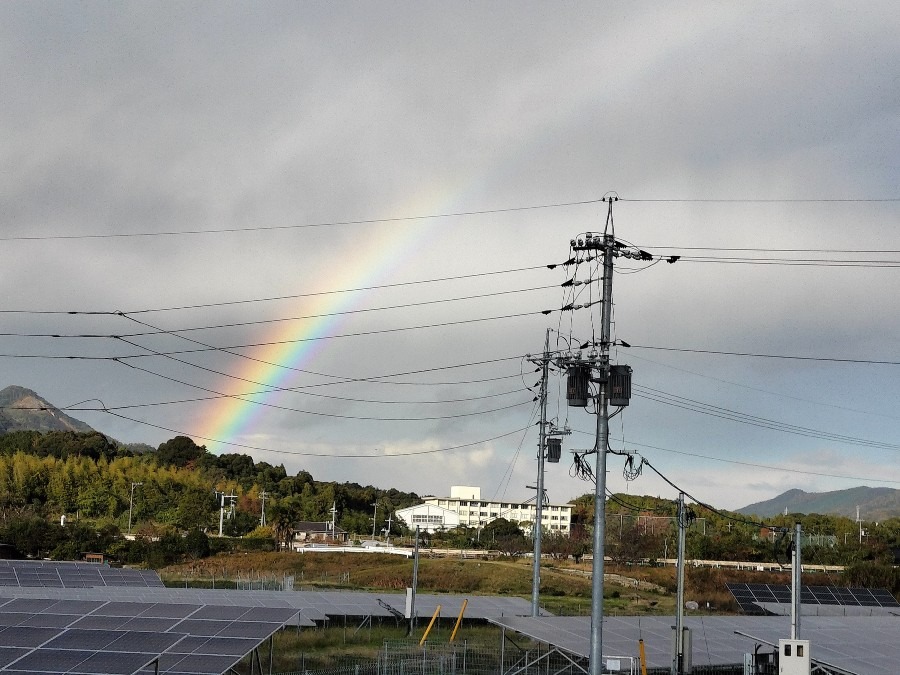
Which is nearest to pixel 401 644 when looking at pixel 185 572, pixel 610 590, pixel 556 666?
pixel 556 666

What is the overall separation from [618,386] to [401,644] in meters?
21.6

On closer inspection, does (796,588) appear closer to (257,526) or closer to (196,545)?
(196,545)

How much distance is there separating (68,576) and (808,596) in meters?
41.0

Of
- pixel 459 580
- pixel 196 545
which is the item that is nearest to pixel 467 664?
pixel 459 580

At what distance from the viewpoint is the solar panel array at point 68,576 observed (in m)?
46.3

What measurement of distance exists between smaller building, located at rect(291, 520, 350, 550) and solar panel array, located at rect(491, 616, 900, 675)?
87554mm

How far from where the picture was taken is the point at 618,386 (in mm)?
25859

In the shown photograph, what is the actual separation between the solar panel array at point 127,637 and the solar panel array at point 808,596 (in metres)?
33.9

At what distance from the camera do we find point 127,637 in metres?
26.5

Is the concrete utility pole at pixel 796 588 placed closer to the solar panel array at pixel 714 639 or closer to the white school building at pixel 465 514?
the solar panel array at pixel 714 639

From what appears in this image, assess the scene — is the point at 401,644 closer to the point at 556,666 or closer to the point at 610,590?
the point at 556,666

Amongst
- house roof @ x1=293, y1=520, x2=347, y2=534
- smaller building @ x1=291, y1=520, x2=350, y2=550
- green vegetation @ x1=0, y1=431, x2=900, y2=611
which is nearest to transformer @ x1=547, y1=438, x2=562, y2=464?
green vegetation @ x1=0, y1=431, x2=900, y2=611

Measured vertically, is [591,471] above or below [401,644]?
above

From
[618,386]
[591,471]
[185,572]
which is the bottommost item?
[185,572]
